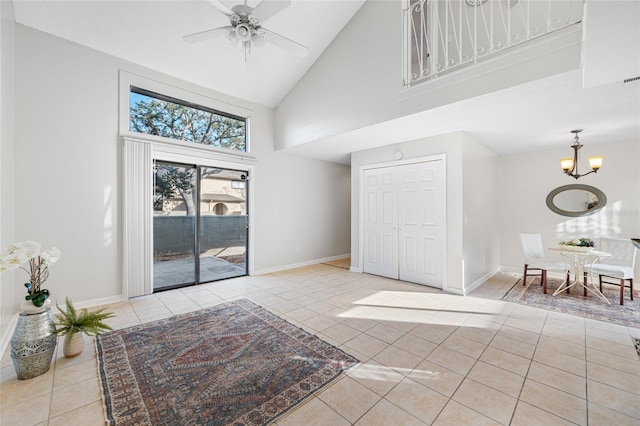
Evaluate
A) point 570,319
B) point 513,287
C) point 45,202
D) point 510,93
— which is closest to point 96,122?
point 45,202

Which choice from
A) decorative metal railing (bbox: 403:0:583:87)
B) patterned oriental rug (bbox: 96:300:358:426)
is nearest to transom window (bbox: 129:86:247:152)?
patterned oriental rug (bbox: 96:300:358:426)

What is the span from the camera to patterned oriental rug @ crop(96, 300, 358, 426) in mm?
1655

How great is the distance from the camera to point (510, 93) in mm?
2664

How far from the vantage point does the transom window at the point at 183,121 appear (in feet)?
12.7

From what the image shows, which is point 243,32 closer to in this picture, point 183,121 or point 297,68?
point 297,68

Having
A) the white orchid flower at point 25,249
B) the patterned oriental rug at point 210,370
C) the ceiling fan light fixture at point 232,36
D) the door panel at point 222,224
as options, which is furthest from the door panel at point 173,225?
the ceiling fan light fixture at point 232,36

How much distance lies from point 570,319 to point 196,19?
19.8 feet

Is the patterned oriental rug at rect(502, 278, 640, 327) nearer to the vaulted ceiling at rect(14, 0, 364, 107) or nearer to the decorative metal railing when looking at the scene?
the decorative metal railing

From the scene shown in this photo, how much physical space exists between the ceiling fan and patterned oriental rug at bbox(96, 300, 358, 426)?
3.05m

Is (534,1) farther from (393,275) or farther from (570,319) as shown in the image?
(393,275)

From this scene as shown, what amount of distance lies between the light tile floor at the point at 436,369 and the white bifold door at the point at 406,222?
2.80 ft

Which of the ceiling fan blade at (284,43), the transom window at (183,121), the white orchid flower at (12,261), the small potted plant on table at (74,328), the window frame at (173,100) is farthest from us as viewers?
the transom window at (183,121)

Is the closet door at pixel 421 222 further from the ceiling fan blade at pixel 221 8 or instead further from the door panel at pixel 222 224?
the ceiling fan blade at pixel 221 8

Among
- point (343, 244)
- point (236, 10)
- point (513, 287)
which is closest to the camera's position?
point (236, 10)
